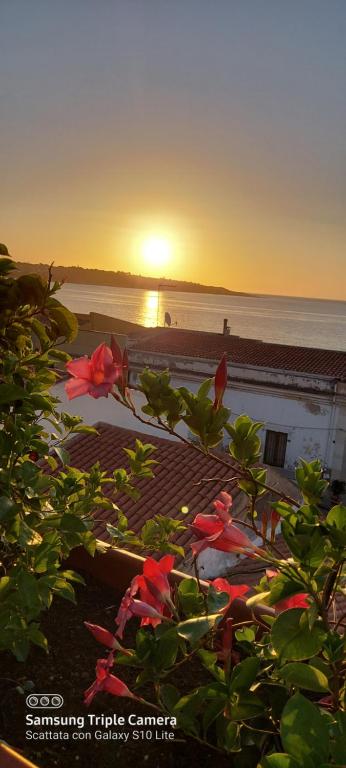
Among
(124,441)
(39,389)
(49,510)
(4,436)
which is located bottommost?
(124,441)

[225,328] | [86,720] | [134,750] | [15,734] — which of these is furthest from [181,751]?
[225,328]

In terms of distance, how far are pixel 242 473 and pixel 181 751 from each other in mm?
945

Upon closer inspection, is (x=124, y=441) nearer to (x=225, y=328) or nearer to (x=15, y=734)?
(x=15, y=734)

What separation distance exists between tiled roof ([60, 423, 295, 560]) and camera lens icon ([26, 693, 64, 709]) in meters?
6.59

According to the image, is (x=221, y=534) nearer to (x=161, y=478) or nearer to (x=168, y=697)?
(x=168, y=697)

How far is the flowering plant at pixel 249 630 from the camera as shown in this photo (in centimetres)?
89

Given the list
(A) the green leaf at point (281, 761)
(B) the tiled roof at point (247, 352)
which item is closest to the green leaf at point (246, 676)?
(A) the green leaf at point (281, 761)

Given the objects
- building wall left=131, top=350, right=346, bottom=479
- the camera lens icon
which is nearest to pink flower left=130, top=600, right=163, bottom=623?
the camera lens icon

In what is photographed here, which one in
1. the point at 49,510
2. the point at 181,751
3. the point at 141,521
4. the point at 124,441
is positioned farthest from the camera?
the point at 124,441

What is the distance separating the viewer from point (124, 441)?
11.3 m

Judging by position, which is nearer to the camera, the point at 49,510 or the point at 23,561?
the point at 23,561

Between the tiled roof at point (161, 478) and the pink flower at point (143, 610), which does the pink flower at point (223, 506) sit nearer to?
the pink flower at point (143, 610)

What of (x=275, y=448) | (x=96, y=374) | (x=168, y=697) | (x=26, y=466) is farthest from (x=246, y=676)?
(x=275, y=448)

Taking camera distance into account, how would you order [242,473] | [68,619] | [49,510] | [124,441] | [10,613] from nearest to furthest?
[242,473]
[10,613]
[49,510]
[68,619]
[124,441]
